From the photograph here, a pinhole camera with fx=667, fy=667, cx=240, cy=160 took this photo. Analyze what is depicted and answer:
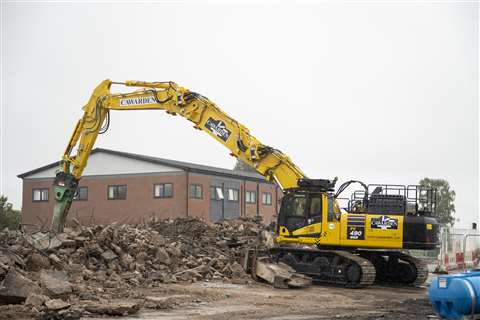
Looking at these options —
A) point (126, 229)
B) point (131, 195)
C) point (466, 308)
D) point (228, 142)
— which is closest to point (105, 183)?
point (131, 195)

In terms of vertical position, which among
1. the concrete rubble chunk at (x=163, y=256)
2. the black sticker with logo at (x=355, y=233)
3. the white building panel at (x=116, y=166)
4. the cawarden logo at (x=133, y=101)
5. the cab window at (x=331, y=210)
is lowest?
the concrete rubble chunk at (x=163, y=256)

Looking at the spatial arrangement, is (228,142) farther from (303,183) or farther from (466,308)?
(466,308)

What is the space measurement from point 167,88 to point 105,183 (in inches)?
1072

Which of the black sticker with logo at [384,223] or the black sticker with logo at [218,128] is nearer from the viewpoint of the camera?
the black sticker with logo at [384,223]

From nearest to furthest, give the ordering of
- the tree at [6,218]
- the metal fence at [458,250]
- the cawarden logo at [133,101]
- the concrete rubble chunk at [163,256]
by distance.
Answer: the concrete rubble chunk at [163,256] < the cawarden logo at [133,101] < the metal fence at [458,250] < the tree at [6,218]

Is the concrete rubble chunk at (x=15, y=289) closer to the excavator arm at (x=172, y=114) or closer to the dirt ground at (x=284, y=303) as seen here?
the dirt ground at (x=284, y=303)

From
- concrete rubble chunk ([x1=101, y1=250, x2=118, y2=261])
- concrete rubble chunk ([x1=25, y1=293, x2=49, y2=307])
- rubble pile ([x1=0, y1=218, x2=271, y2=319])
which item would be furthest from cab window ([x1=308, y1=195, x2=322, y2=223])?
concrete rubble chunk ([x1=25, y1=293, x2=49, y2=307])

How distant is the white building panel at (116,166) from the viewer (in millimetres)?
48675

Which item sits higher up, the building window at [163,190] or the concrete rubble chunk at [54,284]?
the building window at [163,190]

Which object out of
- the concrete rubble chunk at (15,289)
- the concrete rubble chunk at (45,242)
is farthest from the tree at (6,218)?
the concrete rubble chunk at (15,289)

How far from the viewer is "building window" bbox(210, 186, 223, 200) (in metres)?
50.0

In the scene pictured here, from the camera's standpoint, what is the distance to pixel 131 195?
49031 mm

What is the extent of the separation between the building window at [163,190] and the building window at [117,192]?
8.78 feet

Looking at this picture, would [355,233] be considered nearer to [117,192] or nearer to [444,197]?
[117,192]
